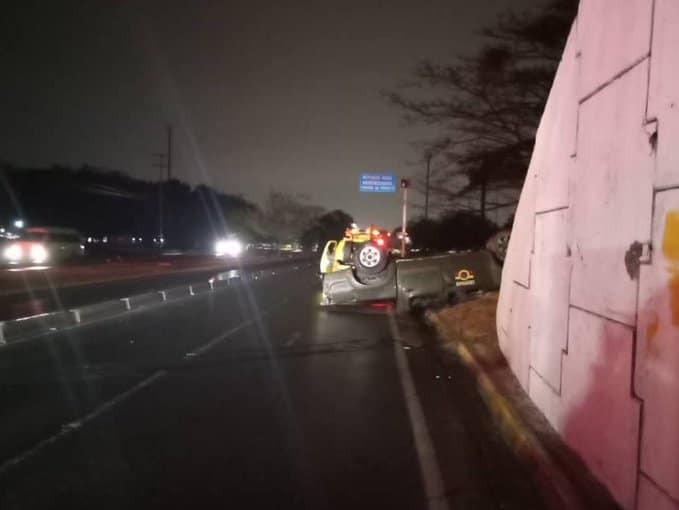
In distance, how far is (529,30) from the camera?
18266mm

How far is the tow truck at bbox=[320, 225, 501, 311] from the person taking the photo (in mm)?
17953

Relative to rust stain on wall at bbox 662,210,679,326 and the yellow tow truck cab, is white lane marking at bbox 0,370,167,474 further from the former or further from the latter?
the yellow tow truck cab

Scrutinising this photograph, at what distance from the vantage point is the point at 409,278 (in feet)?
61.2

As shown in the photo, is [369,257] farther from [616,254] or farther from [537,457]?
[616,254]

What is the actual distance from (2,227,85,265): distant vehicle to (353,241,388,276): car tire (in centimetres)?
2352

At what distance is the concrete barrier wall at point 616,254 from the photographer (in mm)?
4035

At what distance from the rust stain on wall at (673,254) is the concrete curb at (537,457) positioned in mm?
1559

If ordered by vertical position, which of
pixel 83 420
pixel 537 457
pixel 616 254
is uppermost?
pixel 616 254

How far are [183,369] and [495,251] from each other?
980cm

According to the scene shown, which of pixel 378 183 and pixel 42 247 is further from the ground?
pixel 378 183

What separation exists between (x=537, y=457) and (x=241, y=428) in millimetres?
2950

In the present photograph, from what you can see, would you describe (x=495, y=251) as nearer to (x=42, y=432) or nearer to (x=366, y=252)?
(x=366, y=252)

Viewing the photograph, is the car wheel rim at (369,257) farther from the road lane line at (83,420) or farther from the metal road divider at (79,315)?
the road lane line at (83,420)

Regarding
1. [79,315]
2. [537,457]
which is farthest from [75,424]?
[79,315]
